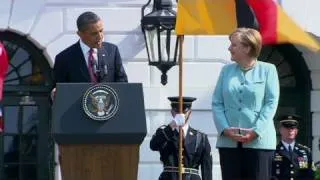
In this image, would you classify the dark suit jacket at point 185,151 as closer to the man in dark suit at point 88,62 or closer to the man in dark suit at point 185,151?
the man in dark suit at point 185,151

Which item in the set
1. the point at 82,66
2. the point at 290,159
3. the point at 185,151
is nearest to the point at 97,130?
the point at 82,66

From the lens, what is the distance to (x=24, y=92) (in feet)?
44.8

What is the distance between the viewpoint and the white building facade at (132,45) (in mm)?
13297

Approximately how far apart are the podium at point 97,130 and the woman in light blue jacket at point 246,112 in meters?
0.71

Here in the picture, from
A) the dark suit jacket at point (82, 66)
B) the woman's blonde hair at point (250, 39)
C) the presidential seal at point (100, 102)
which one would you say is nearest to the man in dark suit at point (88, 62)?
the dark suit jacket at point (82, 66)

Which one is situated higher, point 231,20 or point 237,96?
point 231,20

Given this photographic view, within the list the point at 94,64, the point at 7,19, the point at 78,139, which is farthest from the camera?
the point at 7,19

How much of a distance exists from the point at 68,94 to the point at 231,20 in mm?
2007

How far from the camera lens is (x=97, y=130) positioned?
7902 millimetres

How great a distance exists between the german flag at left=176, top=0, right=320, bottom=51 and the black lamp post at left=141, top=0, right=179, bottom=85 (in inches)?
111

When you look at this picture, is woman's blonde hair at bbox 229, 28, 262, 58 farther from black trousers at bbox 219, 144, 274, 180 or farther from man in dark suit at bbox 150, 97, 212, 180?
man in dark suit at bbox 150, 97, 212, 180

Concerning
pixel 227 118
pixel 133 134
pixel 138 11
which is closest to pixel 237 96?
pixel 227 118

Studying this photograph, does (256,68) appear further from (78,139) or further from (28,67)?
(28,67)

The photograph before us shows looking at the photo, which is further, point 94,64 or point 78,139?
point 94,64
